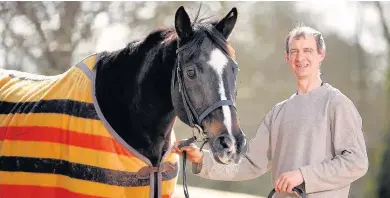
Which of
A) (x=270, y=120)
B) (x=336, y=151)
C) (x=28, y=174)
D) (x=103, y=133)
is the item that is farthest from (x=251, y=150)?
(x=28, y=174)

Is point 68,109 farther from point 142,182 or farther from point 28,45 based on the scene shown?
point 28,45

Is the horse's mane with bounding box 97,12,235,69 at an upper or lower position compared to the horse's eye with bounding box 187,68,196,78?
upper

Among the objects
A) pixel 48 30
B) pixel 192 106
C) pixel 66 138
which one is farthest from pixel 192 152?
pixel 48 30

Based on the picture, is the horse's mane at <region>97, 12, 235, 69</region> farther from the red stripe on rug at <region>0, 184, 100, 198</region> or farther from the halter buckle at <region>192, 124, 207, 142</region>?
the red stripe on rug at <region>0, 184, 100, 198</region>

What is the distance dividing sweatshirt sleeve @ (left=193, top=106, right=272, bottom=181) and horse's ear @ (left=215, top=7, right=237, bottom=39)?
56cm

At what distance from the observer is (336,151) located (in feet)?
9.09

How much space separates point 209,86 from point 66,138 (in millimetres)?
839

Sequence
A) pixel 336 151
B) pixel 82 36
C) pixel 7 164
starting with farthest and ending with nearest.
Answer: pixel 82 36, pixel 7 164, pixel 336 151

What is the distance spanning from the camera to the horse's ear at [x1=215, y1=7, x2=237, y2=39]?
9.23ft

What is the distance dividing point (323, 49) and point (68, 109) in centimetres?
140

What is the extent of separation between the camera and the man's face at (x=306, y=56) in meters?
2.88

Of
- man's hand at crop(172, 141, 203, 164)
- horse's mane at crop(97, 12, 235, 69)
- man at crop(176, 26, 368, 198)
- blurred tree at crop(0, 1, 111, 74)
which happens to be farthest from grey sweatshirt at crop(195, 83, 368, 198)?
blurred tree at crop(0, 1, 111, 74)

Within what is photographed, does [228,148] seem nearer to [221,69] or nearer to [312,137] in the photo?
[221,69]

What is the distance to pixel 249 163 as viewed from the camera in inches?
124
